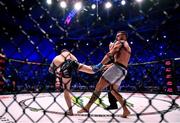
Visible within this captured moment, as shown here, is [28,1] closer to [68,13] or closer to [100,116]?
[68,13]

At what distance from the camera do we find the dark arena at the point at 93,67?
310 cm

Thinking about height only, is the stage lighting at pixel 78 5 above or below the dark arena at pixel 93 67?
above

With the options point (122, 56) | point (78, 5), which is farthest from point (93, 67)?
point (78, 5)

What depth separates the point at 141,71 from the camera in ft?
31.2

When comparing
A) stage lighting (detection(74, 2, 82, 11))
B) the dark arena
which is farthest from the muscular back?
stage lighting (detection(74, 2, 82, 11))

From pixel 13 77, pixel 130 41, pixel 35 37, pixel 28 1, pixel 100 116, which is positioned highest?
pixel 28 1

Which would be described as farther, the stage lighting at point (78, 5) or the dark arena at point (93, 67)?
the stage lighting at point (78, 5)

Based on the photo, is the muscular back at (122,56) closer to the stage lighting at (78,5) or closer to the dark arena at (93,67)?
the dark arena at (93,67)

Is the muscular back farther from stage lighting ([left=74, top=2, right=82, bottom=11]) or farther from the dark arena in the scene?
stage lighting ([left=74, top=2, right=82, bottom=11])

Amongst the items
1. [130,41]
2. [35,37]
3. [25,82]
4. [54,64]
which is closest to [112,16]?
[130,41]

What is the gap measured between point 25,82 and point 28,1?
9.78 feet

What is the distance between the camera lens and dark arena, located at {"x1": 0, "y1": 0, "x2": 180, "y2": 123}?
3102 mm

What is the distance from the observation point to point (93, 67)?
3.16 metres

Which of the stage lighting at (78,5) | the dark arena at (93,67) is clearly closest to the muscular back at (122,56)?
the dark arena at (93,67)
